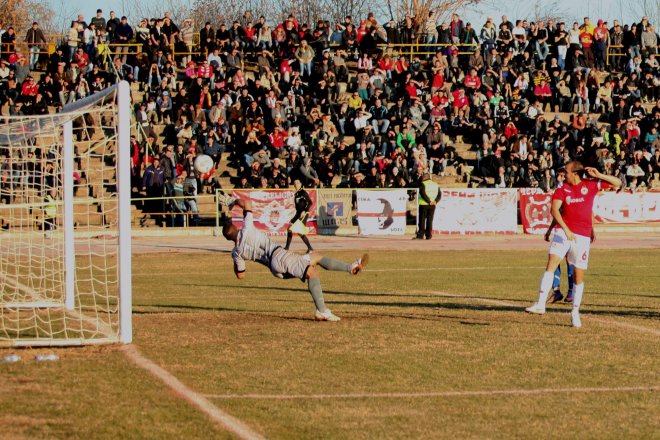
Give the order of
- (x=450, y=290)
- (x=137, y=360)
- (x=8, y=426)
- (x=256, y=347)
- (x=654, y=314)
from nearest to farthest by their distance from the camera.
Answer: (x=8, y=426) < (x=137, y=360) < (x=256, y=347) < (x=654, y=314) < (x=450, y=290)

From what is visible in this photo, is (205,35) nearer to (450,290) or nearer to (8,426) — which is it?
(450,290)

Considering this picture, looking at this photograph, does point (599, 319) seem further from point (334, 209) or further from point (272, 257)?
point (334, 209)

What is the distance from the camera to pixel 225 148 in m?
40.5

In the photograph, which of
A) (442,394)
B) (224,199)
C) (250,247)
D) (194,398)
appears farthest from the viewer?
(224,199)

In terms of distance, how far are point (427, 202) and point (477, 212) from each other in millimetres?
3403

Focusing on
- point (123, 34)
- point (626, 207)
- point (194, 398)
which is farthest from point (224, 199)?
point (194, 398)

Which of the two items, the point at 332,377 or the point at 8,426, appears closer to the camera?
the point at 8,426

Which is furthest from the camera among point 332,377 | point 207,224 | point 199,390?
point 207,224

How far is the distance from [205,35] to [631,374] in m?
37.2

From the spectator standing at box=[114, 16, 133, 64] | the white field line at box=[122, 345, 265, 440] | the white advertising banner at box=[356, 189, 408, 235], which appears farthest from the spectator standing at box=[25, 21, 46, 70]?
the white field line at box=[122, 345, 265, 440]

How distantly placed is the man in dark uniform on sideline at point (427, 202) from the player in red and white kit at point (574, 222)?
20378 millimetres

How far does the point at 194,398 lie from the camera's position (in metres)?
9.15

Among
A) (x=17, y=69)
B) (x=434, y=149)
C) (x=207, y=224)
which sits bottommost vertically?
(x=207, y=224)

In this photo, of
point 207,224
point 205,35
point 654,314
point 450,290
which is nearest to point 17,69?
point 205,35
